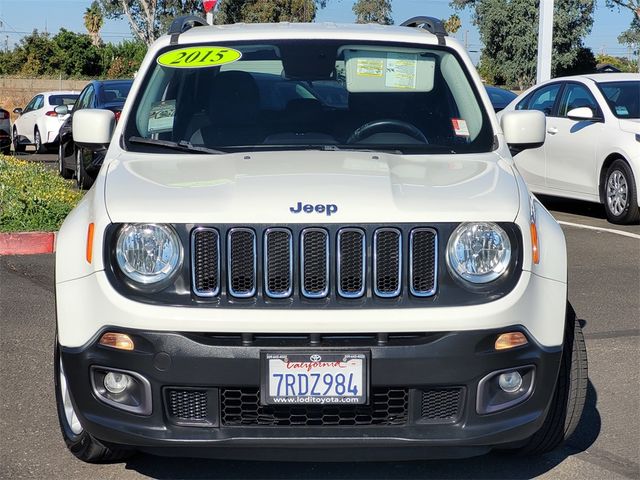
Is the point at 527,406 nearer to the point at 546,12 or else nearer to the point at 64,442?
the point at 64,442

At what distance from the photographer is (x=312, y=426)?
12.8ft

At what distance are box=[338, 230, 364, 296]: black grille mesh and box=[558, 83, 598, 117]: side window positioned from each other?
8.82 metres

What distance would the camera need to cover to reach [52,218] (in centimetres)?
1040

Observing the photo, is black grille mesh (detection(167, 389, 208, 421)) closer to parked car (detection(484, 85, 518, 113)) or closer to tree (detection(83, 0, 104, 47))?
parked car (detection(484, 85, 518, 113))

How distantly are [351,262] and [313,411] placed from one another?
53 cm

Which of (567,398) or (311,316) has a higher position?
(311,316)

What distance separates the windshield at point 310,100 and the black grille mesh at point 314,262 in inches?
44.5

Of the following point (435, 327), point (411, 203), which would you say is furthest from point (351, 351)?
point (411, 203)

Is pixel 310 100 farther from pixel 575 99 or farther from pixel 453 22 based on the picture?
pixel 453 22

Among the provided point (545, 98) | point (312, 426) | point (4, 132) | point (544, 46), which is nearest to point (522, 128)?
point (312, 426)

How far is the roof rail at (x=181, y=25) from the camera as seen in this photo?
569cm

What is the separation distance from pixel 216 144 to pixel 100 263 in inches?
50.2

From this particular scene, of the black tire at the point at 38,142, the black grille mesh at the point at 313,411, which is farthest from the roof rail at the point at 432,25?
the black tire at the point at 38,142

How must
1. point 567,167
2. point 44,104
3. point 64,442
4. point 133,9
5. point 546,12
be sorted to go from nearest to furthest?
point 64,442, point 567,167, point 546,12, point 44,104, point 133,9
